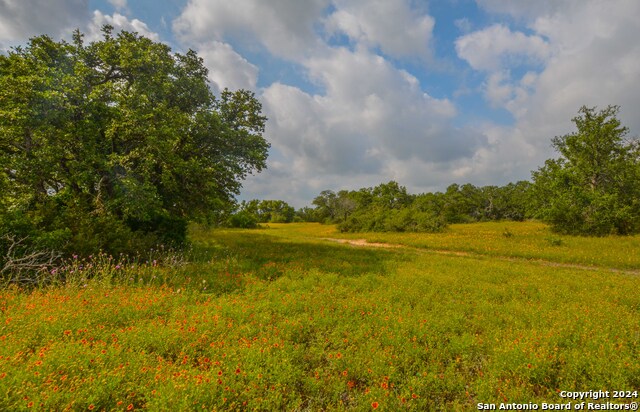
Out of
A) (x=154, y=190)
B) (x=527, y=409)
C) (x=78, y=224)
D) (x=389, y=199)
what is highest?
(x=389, y=199)

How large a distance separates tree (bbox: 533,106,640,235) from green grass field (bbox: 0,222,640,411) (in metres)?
26.1

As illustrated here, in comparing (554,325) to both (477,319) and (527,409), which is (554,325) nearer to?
(477,319)

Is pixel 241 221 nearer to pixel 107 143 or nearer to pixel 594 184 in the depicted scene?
pixel 107 143

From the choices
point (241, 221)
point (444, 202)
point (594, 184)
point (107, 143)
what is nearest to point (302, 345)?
point (107, 143)

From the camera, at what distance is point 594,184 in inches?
1220

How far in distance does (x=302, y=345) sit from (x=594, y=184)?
40601mm

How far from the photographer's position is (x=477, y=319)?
7.59m

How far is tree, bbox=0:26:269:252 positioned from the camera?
10453 millimetres

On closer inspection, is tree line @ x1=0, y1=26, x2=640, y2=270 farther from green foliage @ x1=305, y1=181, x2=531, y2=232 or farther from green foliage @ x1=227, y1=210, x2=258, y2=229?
green foliage @ x1=305, y1=181, x2=531, y2=232

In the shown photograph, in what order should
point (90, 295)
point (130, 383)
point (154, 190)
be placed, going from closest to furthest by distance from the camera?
point (130, 383)
point (90, 295)
point (154, 190)

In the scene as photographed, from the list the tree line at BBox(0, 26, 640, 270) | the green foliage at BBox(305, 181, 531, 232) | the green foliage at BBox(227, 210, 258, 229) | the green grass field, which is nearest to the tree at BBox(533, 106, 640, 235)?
the green grass field

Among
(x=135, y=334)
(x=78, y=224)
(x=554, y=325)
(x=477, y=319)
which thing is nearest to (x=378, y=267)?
(x=477, y=319)

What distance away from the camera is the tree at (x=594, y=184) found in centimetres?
2838

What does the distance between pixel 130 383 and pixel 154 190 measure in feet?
33.6
